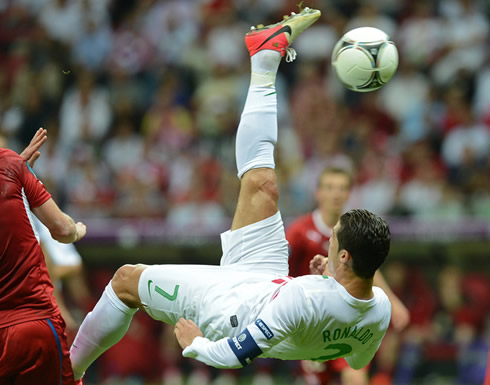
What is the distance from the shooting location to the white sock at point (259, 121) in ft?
18.5

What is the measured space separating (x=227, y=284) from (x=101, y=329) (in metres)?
0.92

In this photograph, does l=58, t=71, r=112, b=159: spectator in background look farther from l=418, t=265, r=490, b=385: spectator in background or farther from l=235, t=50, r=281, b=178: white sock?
l=235, t=50, r=281, b=178: white sock

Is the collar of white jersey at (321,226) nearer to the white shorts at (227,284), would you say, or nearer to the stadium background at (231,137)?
the white shorts at (227,284)

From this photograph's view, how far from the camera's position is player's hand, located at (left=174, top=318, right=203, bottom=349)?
5.03 m

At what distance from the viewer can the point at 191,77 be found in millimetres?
13836

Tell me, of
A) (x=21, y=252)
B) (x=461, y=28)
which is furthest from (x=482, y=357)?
(x=21, y=252)

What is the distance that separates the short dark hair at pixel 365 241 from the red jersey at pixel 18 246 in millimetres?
1753

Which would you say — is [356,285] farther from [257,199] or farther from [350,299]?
[257,199]

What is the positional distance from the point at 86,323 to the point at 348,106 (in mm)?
8025

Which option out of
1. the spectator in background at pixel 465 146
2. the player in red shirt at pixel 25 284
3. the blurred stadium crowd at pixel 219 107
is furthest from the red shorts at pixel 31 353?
the spectator in background at pixel 465 146

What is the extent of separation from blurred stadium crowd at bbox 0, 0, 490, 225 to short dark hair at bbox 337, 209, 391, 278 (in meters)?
5.85

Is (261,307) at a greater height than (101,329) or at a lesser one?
greater

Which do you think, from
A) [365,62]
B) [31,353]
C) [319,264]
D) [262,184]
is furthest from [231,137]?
[31,353]

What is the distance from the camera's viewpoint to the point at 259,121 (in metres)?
5.71
